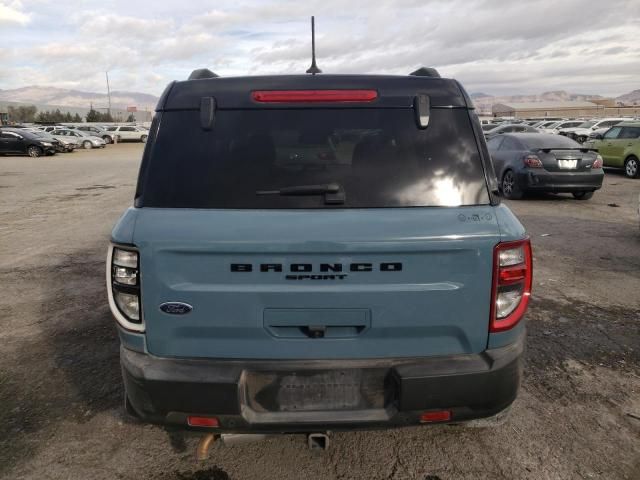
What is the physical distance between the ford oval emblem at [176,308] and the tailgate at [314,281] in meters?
0.02

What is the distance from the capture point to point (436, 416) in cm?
225

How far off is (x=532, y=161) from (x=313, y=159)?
10180 millimetres

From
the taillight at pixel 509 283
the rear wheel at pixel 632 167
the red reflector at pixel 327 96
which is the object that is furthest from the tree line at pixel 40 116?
the taillight at pixel 509 283

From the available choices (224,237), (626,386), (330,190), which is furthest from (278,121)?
(626,386)

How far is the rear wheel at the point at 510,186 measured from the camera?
11770 millimetres

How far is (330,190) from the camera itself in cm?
229

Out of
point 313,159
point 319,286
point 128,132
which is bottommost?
point 128,132

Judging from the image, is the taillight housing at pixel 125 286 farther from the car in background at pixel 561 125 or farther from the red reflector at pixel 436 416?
the car in background at pixel 561 125

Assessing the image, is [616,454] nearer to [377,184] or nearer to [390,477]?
[390,477]

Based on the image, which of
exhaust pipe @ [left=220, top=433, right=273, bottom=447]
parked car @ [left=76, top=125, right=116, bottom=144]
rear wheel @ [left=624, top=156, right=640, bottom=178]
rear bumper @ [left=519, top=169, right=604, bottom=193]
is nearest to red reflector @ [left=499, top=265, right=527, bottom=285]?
exhaust pipe @ [left=220, top=433, right=273, bottom=447]

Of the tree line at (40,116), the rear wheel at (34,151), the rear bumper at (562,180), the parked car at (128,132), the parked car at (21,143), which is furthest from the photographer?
the tree line at (40,116)

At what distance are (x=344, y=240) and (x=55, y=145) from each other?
36.8m

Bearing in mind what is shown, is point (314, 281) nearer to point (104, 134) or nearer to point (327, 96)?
point (327, 96)

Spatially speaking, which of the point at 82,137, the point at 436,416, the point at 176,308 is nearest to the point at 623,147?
the point at 436,416
